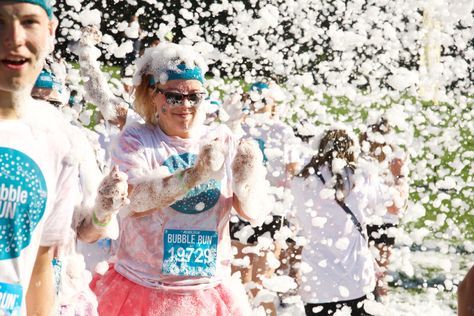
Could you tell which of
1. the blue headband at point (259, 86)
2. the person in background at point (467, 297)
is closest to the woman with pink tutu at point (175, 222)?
the person in background at point (467, 297)

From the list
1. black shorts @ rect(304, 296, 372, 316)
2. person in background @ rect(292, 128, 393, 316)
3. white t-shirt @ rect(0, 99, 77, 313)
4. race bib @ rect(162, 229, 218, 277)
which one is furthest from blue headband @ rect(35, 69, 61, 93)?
black shorts @ rect(304, 296, 372, 316)

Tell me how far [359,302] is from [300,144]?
146 centimetres

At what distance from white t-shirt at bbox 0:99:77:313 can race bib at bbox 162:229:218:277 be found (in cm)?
129

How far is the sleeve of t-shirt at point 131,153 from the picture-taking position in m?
3.72

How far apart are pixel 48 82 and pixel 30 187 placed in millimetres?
1797

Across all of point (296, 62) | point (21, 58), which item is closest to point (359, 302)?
point (21, 58)

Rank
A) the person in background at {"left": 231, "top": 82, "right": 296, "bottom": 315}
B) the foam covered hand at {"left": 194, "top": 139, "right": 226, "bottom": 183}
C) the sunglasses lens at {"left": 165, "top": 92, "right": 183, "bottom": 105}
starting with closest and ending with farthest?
1. the foam covered hand at {"left": 194, "top": 139, "right": 226, "bottom": 183}
2. the sunglasses lens at {"left": 165, "top": 92, "right": 183, "bottom": 105}
3. the person in background at {"left": 231, "top": 82, "right": 296, "bottom": 315}

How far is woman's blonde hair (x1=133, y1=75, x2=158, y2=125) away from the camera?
4020 mm

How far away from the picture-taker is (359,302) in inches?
214

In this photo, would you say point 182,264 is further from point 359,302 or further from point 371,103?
point 371,103

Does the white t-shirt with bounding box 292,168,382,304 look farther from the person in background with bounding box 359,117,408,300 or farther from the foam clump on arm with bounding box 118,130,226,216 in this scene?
the foam clump on arm with bounding box 118,130,226,216

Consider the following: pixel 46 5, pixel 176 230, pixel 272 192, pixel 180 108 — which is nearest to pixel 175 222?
pixel 176 230

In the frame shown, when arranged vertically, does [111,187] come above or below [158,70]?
below

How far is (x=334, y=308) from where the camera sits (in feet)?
17.7
